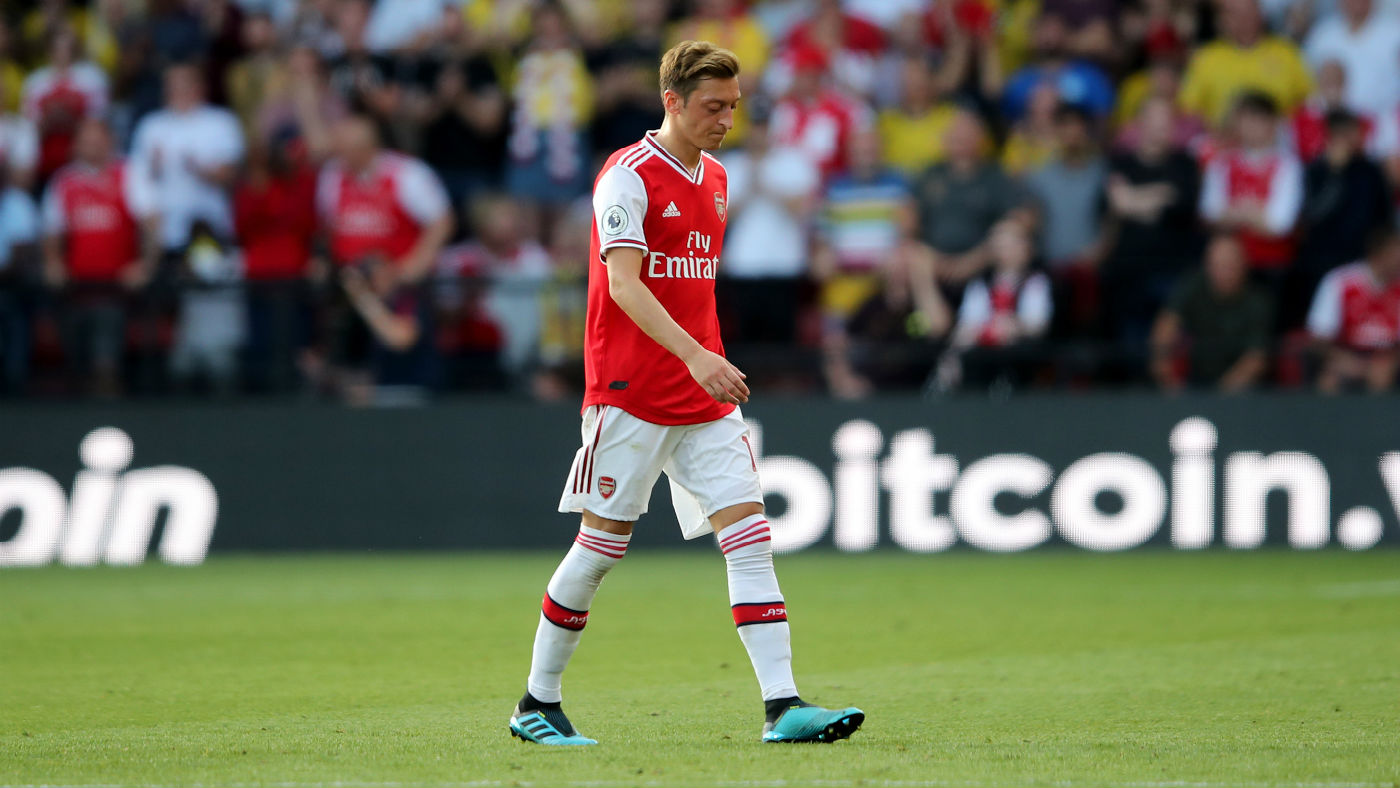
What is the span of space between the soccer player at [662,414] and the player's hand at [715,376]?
142 mm

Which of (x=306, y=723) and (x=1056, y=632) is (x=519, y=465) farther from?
(x=306, y=723)

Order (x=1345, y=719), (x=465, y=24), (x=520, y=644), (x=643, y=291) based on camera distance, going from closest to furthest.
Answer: (x=643, y=291) < (x=1345, y=719) < (x=520, y=644) < (x=465, y=24)

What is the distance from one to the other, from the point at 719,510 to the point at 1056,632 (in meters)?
3.60

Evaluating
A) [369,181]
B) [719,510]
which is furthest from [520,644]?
[369,181]

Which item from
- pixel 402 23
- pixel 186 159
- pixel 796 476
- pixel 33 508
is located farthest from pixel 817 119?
pixel 33 508

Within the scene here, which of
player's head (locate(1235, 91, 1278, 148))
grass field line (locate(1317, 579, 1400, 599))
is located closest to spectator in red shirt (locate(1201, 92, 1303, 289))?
player's head (locate(1235, 91, 1278, 148))

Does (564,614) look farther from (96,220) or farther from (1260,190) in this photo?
(96,220)

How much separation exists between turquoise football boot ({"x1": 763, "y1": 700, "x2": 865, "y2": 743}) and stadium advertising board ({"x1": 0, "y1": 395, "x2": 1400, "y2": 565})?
284 inches

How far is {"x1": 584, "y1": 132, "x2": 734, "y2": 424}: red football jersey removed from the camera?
18.8 ft

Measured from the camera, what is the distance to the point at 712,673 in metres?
7.58

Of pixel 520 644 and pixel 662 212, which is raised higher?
pixel 662 212

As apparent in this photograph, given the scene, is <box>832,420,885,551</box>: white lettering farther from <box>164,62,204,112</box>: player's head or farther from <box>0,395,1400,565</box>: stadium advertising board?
<box>164,62,204,112</box>: player's head

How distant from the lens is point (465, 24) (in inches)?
649

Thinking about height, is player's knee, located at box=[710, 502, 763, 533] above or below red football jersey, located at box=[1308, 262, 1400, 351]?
below
